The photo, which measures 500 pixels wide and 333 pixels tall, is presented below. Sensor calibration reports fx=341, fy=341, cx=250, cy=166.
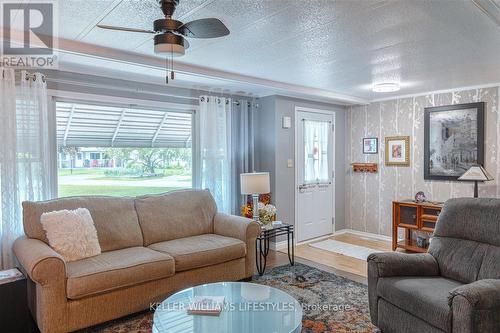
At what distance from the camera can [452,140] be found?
4.83m

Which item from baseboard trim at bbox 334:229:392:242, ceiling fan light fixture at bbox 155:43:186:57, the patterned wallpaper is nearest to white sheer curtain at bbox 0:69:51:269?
ceiling fan light fixture at bbox 155:43:186:57

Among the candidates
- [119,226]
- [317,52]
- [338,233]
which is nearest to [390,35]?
[317,52]

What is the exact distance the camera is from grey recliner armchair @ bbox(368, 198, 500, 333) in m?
1.96

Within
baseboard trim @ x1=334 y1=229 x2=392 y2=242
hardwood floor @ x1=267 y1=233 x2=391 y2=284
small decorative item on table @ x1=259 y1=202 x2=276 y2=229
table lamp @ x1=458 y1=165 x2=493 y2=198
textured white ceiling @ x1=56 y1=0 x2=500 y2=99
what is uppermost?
textured white ceiling @ x1=56 y1=0 x2=500 y2=99

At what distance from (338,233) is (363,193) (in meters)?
0.83

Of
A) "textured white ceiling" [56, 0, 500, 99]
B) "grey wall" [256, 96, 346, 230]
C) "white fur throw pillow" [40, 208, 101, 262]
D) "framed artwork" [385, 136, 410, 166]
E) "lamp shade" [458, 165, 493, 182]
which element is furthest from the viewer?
"framed artwork" [385, 136, 410, 166]

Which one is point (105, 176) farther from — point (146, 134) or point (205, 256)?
point (205, 256)

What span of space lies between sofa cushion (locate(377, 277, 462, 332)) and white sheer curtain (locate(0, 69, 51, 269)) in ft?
10.6

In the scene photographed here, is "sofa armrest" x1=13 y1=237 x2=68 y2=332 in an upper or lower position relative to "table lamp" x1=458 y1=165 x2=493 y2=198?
lower

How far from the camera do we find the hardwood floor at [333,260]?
402 cm

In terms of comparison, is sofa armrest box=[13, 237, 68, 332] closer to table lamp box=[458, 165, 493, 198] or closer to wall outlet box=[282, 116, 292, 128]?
wall outlet box=[282, 116, 292, 128]

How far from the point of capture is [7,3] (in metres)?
2.18

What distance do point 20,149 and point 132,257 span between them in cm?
149

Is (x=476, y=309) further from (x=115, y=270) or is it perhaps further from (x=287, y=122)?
(x=287, y=122)
